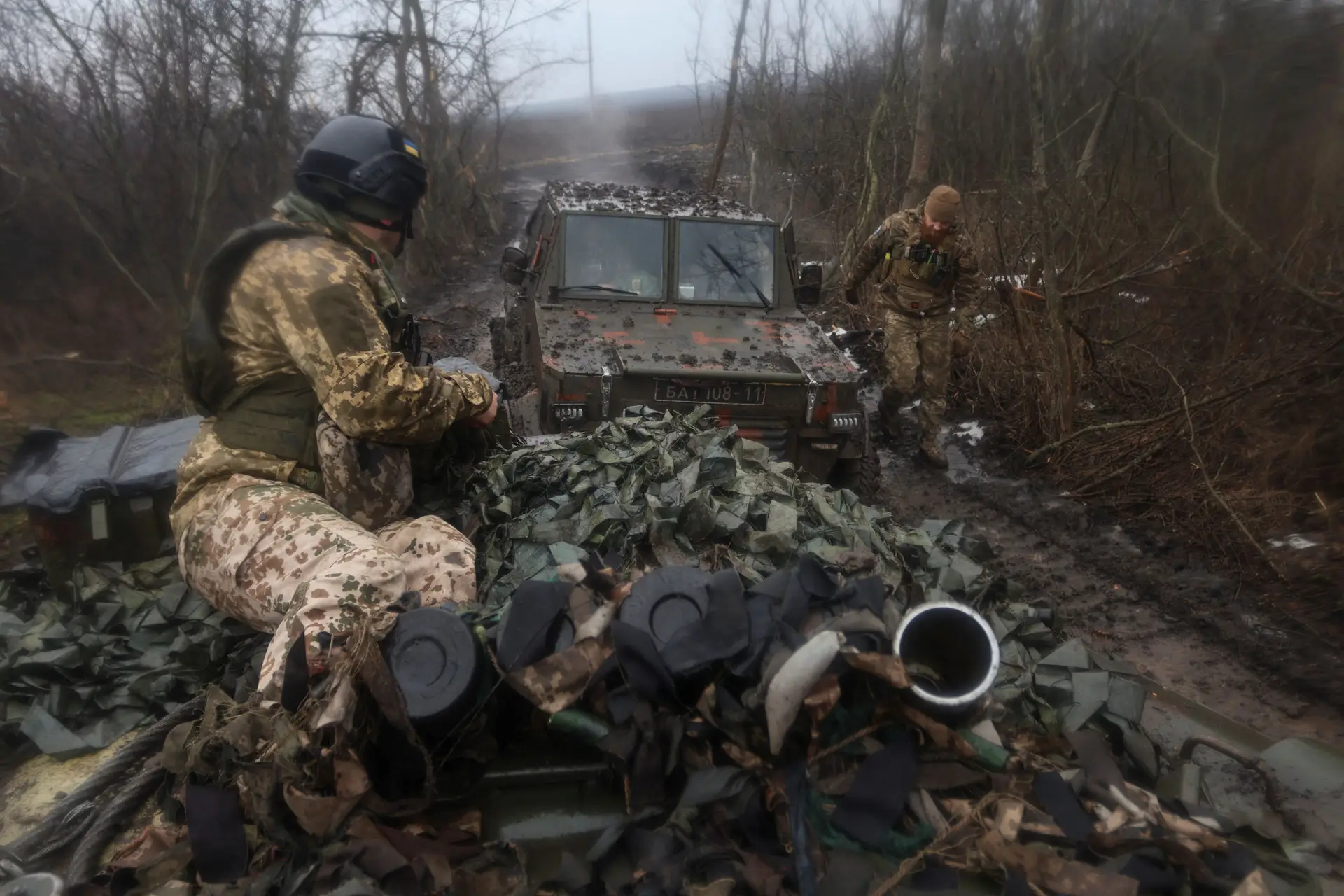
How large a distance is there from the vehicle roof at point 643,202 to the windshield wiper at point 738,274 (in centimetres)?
24

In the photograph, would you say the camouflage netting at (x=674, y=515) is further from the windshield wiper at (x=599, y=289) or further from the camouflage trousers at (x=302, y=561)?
the windshield wiper at (x=599, y=289)

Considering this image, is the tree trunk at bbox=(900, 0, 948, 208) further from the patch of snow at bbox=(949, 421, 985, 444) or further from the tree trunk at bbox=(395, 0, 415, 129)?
the tree trunk at bbox=(395, 0, 415, 129)

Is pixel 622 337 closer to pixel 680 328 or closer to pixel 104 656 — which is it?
pixel 680 328

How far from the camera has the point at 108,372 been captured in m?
9.11

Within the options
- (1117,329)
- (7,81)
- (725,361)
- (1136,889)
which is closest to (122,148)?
(7,81)

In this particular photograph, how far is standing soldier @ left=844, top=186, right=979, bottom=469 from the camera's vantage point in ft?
21.0

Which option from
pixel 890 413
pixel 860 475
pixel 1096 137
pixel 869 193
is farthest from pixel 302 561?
pixel 869 193

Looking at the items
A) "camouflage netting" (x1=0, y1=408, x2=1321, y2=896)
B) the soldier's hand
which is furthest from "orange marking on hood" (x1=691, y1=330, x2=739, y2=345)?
"camouflage netting" (x1=0, y1=408, x2=1321, y2=896)

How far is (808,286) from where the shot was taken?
228 inches

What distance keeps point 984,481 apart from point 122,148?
8733 mm

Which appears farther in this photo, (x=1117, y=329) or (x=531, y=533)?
(x=1117, y=329)

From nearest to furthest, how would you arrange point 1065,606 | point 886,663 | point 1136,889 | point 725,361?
point 1136,889, point 886,663, point 1065,606, point 725,361

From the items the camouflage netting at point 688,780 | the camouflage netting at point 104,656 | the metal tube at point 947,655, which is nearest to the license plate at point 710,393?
the camouflage netting at point 104,656

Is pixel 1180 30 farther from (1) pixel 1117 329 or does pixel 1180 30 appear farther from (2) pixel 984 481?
(2) pixel 984 481
